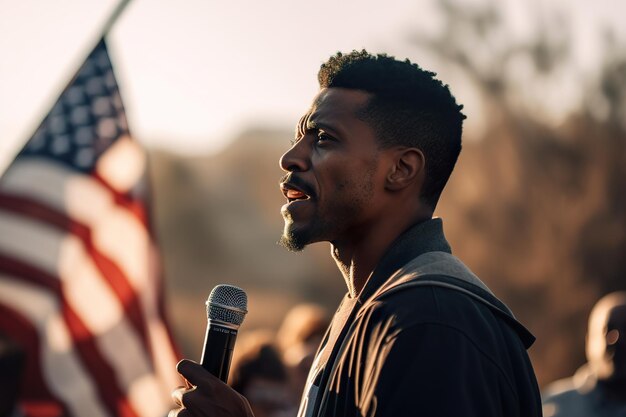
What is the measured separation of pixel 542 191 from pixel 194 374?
2156cm

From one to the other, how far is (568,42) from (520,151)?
2805 mm

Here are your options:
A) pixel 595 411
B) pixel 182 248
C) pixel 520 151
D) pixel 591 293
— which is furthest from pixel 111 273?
pixel 182 248

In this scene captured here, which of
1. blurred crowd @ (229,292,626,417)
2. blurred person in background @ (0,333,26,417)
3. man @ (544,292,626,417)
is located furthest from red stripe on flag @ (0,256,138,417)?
man @ (544,292,626,417)

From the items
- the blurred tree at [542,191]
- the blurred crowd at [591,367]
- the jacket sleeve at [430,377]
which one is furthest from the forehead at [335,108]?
the blurred tree at [542,191]

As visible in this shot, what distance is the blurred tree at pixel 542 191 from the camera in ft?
72.6

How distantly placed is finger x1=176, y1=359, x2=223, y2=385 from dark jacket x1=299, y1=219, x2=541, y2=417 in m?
0.28

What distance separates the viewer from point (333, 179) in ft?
9.55

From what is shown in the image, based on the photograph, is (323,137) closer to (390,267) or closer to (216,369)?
(390,267)

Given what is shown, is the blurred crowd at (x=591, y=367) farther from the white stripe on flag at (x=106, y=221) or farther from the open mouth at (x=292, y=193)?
the open mouth at (x=292, y=193)

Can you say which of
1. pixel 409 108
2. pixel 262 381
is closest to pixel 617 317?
pixel 262 381

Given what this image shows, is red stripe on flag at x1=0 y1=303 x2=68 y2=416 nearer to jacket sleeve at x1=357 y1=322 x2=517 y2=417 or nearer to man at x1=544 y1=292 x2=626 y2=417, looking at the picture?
man at x1=544 y1=292 x2=626 y2=417

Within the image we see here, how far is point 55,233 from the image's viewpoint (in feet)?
18.7

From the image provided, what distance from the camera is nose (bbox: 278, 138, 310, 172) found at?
2.96 m

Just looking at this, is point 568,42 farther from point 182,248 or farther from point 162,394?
point 182,248
